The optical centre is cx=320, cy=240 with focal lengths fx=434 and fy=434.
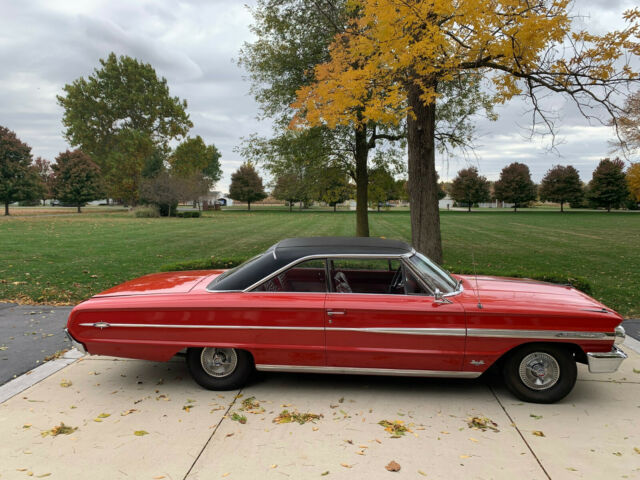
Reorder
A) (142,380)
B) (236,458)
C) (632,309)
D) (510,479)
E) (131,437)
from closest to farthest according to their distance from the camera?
(510,479), (236,458), (131,437), (142,380), (632,309)

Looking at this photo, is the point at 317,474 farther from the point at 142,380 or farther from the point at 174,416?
the point at 142,380

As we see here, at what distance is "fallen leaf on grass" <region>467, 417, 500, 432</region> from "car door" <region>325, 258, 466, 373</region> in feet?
1.53

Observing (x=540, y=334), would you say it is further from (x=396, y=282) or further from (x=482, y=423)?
(x=396, y=282)

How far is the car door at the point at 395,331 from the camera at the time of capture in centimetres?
392

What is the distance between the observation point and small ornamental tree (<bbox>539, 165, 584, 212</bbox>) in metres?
62.2

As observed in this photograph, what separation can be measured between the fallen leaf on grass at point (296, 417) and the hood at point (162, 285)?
157 cm

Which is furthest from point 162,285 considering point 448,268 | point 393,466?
point 448,268

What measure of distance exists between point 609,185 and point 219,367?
68410 millimetres

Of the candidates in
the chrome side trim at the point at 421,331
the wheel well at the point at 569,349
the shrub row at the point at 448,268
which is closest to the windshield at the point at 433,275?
the chrome side trim at the point at 421,331

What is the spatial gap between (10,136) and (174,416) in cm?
4494

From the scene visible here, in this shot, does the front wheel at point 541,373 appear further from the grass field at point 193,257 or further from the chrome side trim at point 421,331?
the grass field at point 193,257

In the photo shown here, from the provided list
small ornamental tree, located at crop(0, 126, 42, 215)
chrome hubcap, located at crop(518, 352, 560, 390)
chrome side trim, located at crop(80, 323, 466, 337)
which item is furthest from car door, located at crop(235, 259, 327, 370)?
small ornamental tree, located at crop(0, 126, 42, 215)

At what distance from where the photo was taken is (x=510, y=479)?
9.41 feet

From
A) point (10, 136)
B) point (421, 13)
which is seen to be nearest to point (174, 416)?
point (421, 13)
